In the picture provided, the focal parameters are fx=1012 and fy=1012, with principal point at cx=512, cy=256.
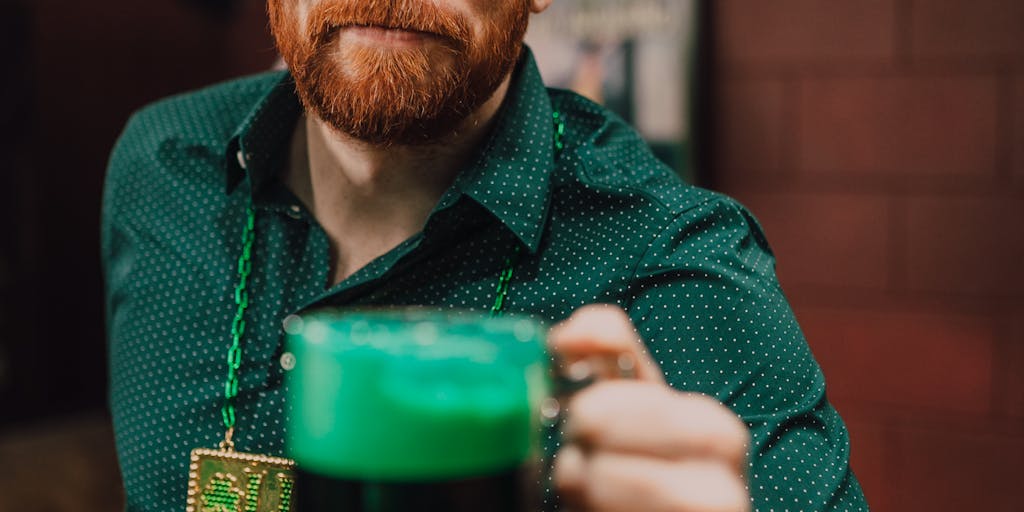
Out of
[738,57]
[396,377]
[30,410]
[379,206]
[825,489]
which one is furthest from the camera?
[30,410]

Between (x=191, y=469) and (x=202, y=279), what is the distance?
277 millimetres

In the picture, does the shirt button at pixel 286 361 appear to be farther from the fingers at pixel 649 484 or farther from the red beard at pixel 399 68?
the fingers at pixel 649 484

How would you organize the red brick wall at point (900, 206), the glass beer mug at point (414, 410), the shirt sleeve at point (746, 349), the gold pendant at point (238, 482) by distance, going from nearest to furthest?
the glass beer mug at point (414, 410)
the shirt sleeve at point (746, 349)
the gold pendant at point (238, 482)
the red brick wall at point (900, 206)

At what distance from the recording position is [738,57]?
2.52 m

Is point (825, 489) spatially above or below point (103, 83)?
below

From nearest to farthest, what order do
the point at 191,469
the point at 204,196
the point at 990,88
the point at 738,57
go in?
the point at 191,469 < the point at 204,196 < the point at 990,88 < the point at 738,57

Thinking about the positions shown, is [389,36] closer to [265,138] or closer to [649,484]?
[265,138]

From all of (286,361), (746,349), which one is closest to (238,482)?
(286,361)

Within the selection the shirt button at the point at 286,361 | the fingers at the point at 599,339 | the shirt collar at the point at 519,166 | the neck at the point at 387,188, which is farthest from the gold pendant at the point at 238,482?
the fingers at the point at 599,339

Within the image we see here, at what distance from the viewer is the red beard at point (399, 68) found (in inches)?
45.4

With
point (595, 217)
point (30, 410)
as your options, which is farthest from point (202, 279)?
point (30, 410)

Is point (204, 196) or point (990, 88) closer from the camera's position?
point (204, 196)

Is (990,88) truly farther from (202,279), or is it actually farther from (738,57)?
(202,279)

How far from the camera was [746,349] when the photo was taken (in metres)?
1.06
